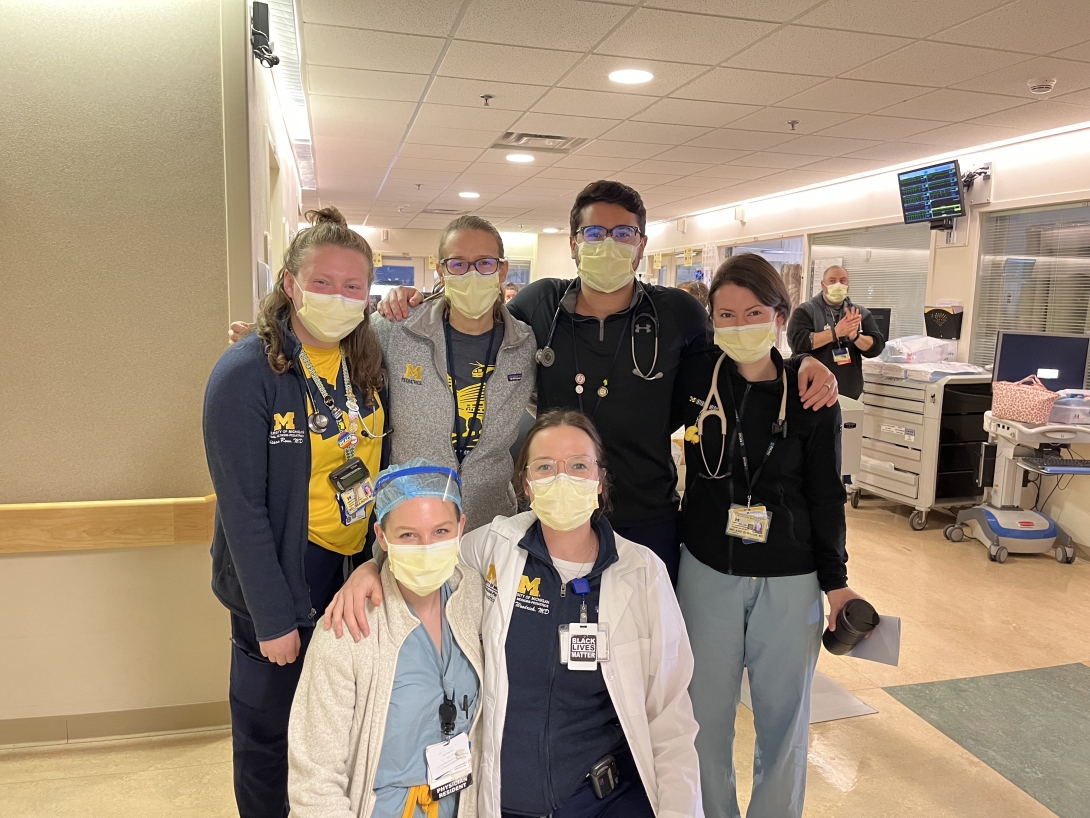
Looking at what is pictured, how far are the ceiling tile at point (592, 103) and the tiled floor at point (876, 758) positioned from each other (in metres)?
3.51

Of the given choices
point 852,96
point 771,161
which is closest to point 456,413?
point 852,96

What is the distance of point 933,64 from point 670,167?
3336mm

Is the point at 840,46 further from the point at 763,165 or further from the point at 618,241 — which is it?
the point at 763,165

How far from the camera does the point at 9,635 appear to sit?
275 centimetres

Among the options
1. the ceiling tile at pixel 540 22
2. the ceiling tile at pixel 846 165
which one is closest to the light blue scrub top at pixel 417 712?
the ceiling tile at pixel 540 22

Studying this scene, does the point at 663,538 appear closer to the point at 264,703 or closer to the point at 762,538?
the point at 762,538

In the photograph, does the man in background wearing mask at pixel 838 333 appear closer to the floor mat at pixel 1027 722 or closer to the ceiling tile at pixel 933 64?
the ceiling tile at pixel 933 64

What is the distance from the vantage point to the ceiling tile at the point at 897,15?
3145mm

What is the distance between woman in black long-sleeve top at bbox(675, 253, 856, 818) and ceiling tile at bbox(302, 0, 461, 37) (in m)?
2.20

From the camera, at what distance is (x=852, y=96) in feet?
14.9

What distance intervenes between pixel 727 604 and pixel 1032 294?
217 inches

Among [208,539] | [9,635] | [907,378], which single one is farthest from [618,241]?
[907,378]

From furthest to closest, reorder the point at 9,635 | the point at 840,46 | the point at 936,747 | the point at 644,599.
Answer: the point at 840,46
the point at 936,747
the point at 9,635
the point at 644,599

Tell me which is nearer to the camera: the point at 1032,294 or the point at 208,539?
the point at 208,539
